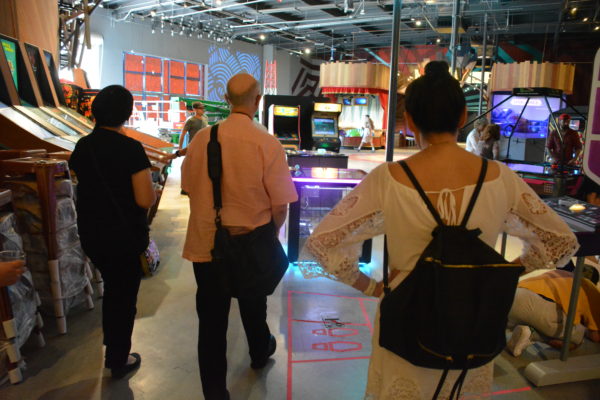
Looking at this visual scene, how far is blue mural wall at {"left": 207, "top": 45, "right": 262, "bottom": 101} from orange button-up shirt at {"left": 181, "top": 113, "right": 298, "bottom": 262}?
1950 cm

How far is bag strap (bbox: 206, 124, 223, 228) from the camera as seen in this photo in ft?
6.31

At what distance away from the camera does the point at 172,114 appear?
14.5 m

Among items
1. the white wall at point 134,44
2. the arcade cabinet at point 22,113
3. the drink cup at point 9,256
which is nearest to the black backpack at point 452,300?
the drink cup at point 9,256

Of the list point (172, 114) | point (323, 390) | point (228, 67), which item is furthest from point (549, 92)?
point (228, 67)

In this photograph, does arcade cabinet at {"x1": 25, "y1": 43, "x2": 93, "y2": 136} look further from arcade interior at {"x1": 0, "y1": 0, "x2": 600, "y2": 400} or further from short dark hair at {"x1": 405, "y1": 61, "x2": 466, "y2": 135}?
short dark hair at {"x1": 405, "y1": 61, "x2": 466, "y2": 135}

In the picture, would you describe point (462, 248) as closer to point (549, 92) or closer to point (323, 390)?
point (323, 390)

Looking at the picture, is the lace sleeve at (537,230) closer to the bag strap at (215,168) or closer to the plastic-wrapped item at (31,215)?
the bag strap at (215,168)

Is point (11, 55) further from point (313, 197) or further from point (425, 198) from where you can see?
point (425, 198)

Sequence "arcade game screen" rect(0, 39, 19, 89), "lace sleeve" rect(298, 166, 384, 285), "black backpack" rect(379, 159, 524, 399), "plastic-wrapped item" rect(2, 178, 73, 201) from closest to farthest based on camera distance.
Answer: "black backpack" rect(379, 159, 524, 399) < "lace sleeve" rect(298, 166, 384, 285) < "plastic-wrapped item" rect(2, 178, 73, 201) < "arcade game screen" rect(0, 39, 19, 89)

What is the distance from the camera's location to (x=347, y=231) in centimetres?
131

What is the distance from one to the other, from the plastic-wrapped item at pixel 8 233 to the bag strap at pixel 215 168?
119 centimetres

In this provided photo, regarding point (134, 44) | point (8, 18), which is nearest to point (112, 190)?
point (8, 18)

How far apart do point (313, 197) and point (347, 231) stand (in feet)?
11.5

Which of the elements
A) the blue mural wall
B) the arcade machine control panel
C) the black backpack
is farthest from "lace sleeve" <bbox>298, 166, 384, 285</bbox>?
the blue mural wall
